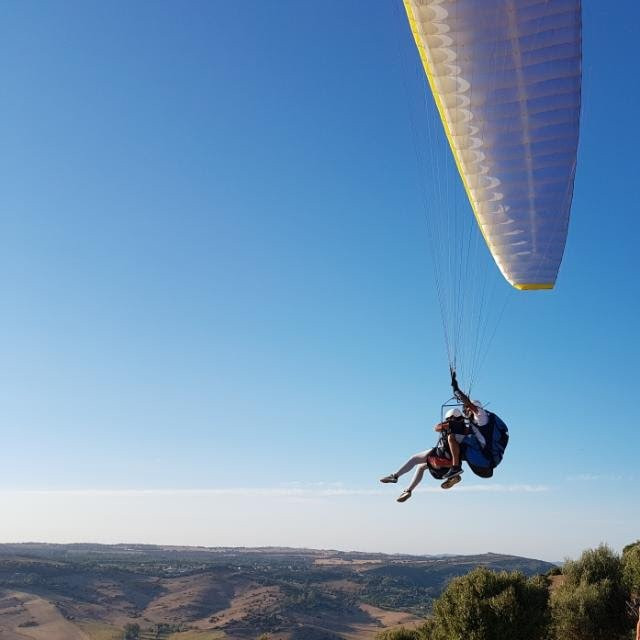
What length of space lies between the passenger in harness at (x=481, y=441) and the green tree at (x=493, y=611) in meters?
12.6

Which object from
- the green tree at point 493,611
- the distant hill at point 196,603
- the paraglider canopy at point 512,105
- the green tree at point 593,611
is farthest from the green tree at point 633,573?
the distant hill at point 196,603

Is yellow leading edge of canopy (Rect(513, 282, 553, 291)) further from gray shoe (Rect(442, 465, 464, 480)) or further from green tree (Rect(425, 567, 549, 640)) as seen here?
green tree (Rect(425, 567, 549, 640))

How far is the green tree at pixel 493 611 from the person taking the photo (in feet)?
68.8

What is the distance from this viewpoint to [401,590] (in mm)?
125500

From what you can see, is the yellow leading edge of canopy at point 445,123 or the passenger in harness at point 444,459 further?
the passenger in harness at point 444,459

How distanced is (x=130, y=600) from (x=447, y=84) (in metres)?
107

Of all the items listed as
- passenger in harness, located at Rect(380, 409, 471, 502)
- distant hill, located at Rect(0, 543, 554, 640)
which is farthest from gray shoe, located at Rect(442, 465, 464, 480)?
distant hill, located at Rect(0, 543, 554, 640)

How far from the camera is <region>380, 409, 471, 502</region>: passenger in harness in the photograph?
36.8 ft

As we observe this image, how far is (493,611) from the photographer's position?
2139cm

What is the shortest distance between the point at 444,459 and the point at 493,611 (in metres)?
12.9

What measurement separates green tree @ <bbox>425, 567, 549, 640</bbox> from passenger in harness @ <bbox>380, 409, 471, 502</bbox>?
12347 millimetres

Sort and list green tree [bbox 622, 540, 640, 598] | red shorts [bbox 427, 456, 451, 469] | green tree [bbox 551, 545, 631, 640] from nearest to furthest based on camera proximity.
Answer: red shorts [bbox 427, 456, 451, 469]
green tree [bbox 551, 545, 631, 640]
green tree [bbox 622, 540, 640, 598]

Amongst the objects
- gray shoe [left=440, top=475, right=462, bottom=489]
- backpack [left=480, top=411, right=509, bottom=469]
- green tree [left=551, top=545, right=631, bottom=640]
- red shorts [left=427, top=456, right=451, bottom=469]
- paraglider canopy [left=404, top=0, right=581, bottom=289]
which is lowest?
green tree [left=551, top=545, right=631, bottom=640]

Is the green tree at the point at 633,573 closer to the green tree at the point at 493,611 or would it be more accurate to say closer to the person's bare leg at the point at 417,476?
the green tree at the point at 493,611
